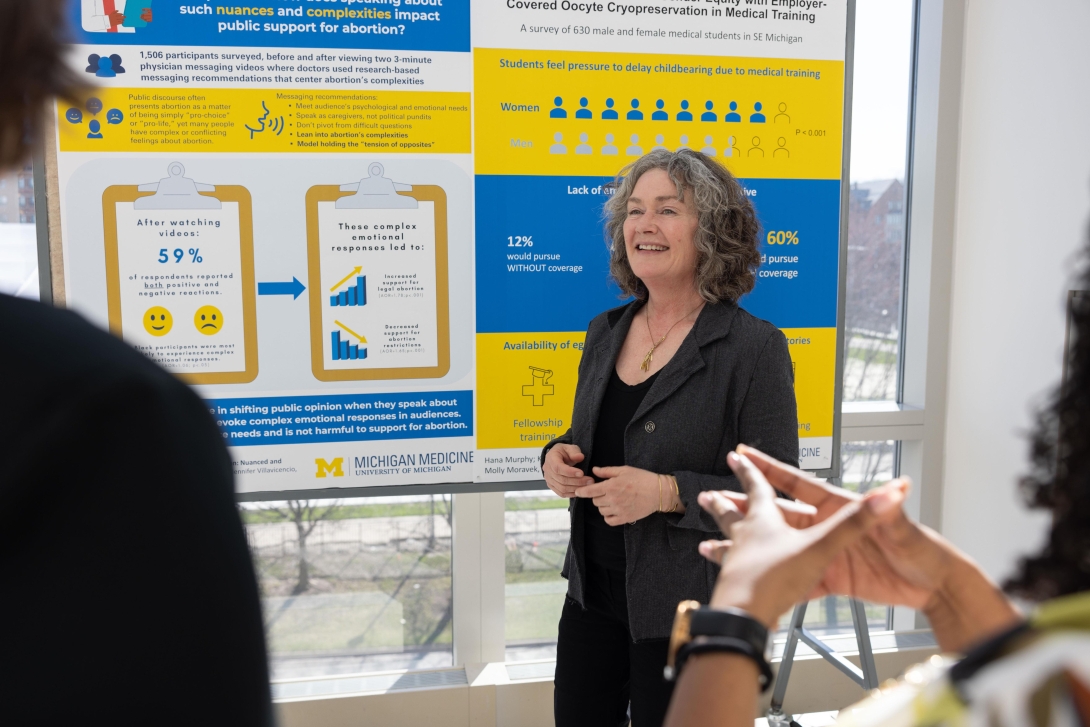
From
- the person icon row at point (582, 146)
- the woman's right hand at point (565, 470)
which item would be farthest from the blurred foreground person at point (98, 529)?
the person icon row at point (582, 146)

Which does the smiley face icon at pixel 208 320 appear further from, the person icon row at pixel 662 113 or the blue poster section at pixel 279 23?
the person icon row at pixel 662 113

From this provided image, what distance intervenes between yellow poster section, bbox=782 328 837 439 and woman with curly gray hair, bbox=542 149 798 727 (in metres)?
0.63

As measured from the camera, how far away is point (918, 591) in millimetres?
821

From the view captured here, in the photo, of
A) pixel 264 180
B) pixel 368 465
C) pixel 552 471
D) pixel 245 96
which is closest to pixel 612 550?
pixel 552 471

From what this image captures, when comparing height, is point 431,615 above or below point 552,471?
below

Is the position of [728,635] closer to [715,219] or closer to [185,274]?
[715,219]

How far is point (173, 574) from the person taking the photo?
1.48ft

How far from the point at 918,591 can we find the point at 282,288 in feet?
6.82

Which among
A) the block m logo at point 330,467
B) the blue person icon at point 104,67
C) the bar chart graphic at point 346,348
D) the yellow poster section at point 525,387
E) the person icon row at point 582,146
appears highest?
the blue person icon at point 104,67

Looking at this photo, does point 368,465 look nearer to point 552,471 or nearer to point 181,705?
point 552,471

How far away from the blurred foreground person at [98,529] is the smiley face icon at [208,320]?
2096 millimetres

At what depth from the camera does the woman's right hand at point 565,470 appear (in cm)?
205

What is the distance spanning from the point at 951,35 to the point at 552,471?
2337 mm

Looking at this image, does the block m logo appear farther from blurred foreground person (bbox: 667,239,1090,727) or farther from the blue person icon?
blurred foreground person (bbox: 667,239,1090,727)
